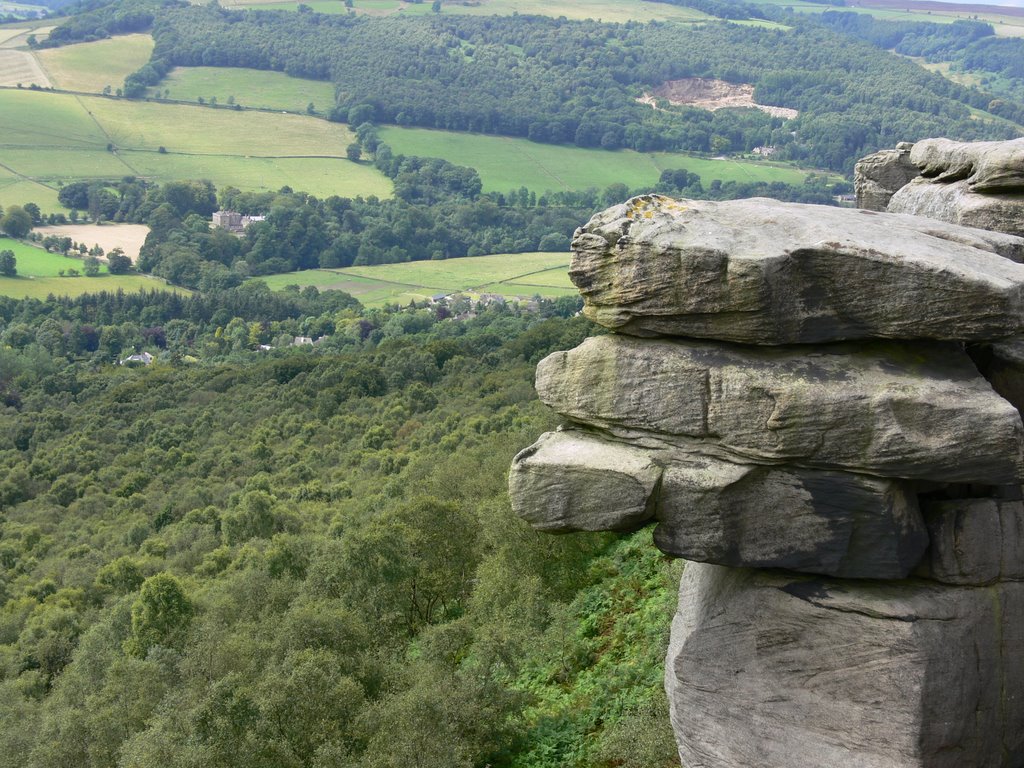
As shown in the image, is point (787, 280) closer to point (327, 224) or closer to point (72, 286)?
point (72, 286)

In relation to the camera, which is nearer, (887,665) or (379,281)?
(887,665)

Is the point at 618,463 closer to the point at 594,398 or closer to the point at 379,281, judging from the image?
the point at 594,398

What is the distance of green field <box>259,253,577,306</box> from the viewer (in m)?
154

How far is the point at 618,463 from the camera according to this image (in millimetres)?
15078

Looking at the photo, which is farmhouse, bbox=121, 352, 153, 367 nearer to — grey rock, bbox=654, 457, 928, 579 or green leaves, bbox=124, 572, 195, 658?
green leaves, bbox=124, 572, 195, 658

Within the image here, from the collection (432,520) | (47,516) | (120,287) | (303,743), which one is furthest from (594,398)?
(120,287)

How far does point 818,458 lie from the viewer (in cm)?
1439

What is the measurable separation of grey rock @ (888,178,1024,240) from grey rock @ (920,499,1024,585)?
563 cm

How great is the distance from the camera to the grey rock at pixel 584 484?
15.0 metres

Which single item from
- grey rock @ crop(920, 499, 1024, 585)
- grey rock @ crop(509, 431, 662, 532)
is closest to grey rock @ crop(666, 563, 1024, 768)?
grey rock @ crop(920, 499, 1024, 585)

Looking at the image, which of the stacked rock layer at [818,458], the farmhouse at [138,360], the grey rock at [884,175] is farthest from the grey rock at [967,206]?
the farmhouse at [138,360]

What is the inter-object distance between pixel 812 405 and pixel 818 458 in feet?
2.56

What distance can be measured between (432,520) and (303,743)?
1140cm

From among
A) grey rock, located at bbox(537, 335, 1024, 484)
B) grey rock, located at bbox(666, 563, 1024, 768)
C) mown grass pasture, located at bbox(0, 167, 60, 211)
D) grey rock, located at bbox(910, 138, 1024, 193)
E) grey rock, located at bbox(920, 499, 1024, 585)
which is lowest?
mown grass pasture, located at bbox(0, 167, 60, 211)
